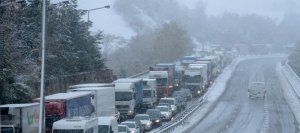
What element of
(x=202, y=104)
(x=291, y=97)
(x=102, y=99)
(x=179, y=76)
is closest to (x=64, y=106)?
(x=102, y=99)

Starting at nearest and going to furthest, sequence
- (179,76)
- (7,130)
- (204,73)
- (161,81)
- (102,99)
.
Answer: (7,130) < (102,99) < (161,81) < (179,76) < (204,73)

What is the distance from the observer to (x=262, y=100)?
2603 inches

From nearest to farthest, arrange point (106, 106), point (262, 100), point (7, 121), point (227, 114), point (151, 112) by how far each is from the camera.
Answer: point (7, 121), point (106, 106), point (151, 112), point (227, 114), point (262, 100)

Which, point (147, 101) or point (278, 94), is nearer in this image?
point (147, 101)

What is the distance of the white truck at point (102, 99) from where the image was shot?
38.7 metres

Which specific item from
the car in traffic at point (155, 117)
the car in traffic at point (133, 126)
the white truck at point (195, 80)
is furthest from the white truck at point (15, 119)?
the white truck at point (195, 80)

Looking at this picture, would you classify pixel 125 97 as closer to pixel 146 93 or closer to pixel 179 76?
pixel 146 93

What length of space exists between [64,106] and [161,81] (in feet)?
102

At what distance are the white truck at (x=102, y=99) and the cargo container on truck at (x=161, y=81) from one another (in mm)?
21001

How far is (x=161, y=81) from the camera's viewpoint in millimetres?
63594

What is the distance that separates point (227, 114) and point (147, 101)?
702 centimetres

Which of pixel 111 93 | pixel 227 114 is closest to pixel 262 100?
pixel 227 114

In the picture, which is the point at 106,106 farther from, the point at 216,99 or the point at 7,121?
the point at 216,99

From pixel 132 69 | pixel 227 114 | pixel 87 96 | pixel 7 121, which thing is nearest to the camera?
pixel 7 121
